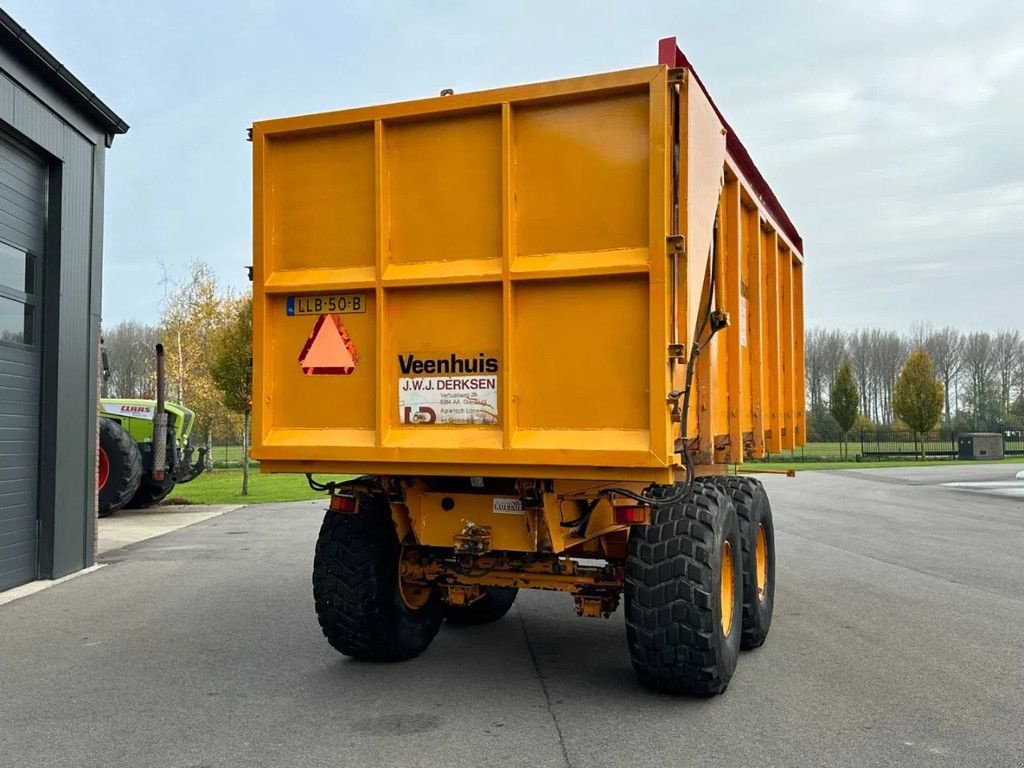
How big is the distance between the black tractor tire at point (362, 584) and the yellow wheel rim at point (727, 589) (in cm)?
214

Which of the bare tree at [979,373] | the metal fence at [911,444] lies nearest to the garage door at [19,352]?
the metal fence at [911,444]

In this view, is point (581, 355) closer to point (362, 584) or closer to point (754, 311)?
point (362, 584)

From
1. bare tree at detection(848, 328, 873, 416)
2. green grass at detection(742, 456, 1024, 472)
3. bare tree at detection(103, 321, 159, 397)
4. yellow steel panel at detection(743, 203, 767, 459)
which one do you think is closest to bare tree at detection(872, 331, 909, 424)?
bare tree at detection(848, 328, 873, 416)

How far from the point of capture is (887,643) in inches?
278

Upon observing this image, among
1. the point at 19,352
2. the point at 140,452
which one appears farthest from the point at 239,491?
the point at 19,352

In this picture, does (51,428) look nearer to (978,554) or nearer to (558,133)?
(558,133)

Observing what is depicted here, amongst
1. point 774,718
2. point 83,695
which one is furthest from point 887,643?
point 83,695

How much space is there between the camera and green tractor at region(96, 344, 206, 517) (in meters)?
15.9

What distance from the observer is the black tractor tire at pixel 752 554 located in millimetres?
6805

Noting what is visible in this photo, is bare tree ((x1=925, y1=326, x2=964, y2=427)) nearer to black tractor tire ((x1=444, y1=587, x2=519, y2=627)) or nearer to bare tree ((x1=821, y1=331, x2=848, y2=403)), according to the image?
bare tree ((x1=821, y1=331, x2=848, y2=403))

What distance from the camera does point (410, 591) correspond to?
21.5 ft

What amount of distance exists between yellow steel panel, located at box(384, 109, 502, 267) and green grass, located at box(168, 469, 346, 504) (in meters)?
16.3

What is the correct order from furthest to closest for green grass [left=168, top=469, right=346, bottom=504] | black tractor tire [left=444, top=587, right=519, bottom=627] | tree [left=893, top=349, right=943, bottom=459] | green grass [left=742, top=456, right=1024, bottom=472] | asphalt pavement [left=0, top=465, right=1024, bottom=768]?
tree [left=893, top=349, right=943, bottom=459] → green grass [left=742, top=456, right=1024, bottom=472] → green grass [left=168, top=469, right=346, bottom=504] → black tractor tire [left=444, top=587, right=519, bottom=627] → asphalt pavement [left=0, top=465, right=1024, bottom=768]

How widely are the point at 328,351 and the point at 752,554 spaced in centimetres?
338
